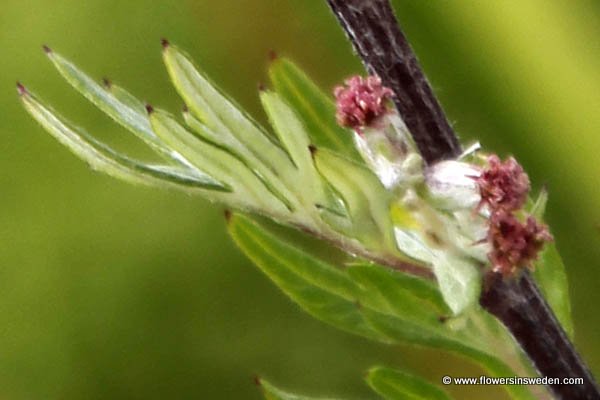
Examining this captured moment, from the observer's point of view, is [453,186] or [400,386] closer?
[453,186]

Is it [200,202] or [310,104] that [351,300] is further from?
[200,202]

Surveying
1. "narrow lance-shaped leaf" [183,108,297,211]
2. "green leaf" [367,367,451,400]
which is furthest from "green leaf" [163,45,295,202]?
"green leaf" [367,367,451,400]

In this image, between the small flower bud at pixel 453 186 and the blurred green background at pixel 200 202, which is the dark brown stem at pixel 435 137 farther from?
the blurred green background at pixel 200 202

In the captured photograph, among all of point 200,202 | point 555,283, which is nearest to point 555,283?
point 555,283

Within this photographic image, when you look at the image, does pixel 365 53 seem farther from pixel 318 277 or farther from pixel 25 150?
pixel 25 150

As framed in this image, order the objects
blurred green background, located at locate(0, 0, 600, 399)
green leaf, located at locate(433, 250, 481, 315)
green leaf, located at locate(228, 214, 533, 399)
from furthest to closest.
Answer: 1. blurred green background, located at locate(0, 0, 600, 399)
2. green leaf, located at locate(228, 214, 533, 399)
3. green leaf, located at locate(433, 250, 481, 315)

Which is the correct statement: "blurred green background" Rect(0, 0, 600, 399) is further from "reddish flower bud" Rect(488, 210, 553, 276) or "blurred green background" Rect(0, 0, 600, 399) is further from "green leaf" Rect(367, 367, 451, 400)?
"reddish flower bud" Rect(488, 210, 553, 276)

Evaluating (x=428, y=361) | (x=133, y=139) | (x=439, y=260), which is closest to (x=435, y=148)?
(x=439, y=260)
